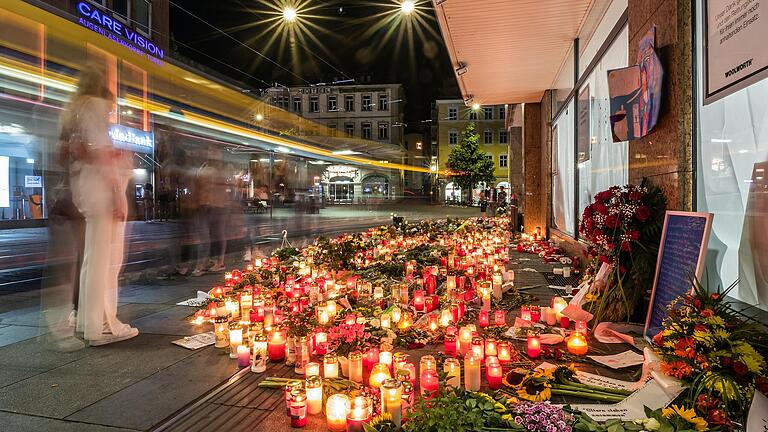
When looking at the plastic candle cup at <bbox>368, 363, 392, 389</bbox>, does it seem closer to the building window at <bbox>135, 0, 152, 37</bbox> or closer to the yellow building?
the building window at <bbox>135, 0, 152, 37</bbox>

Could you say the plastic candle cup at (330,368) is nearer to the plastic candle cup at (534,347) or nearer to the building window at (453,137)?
the plastic candle cup at (534,347)

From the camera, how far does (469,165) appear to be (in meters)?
54.7

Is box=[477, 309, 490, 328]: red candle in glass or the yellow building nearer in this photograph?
box=[477, 309, 490, 328]: red candle in glass

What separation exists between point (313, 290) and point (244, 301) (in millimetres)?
1080

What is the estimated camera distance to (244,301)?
19.8ft

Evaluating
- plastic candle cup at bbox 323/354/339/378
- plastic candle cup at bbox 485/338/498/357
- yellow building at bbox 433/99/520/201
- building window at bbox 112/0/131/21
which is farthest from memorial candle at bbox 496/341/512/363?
yellow building at bbox 433/99/520/201

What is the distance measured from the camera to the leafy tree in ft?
179

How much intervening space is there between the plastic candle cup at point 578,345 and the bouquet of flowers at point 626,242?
3.21 feet

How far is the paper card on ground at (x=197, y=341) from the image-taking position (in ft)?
16.7

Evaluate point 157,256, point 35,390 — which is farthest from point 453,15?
point 157,256

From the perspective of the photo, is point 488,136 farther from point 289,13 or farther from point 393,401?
point 393,401

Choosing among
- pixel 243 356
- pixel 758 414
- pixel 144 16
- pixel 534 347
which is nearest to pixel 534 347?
pixel 534 347

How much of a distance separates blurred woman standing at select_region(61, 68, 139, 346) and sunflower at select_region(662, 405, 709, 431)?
5026mm

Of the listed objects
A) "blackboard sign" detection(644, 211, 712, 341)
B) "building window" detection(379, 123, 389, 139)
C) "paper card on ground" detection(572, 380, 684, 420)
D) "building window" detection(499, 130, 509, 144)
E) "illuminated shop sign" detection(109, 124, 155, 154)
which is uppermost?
"building window" detection(379, 123, 389, 139)
